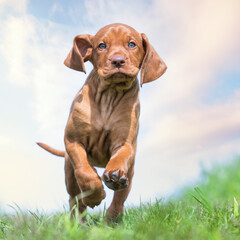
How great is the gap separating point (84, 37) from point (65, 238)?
7.76 feet

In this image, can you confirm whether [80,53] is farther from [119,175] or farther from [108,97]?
[119,175]

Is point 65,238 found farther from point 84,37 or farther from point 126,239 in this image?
point 84,37

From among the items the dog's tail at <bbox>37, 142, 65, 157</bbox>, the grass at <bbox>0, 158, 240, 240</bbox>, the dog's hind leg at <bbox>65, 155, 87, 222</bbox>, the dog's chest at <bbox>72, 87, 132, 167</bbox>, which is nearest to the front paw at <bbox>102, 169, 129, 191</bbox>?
the grass at <bbox>0, 158, 240, 240</bbox>

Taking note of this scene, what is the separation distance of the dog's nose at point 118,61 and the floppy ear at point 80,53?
1.58 ft

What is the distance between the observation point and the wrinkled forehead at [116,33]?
3.68 meters

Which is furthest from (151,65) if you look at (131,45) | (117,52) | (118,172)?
(118,172)

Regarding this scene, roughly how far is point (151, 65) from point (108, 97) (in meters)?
0.53

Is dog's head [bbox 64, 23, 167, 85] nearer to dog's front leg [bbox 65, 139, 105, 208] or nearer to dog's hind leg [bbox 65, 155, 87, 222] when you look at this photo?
dog's front leg [bbox 65, 139, 105, 208]

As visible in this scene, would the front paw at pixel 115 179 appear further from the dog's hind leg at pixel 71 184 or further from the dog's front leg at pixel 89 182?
the dog's hind leg at pixel 71 184

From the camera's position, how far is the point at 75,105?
3799 millimetres

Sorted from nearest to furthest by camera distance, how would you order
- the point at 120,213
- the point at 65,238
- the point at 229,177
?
the point at 65,238, the point at 120,213, the point at 229,177

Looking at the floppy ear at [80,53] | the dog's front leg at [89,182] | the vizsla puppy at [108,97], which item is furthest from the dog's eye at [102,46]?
the dog's front leg at [89,182]

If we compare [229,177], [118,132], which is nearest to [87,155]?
[118,132]

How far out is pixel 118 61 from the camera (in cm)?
338
